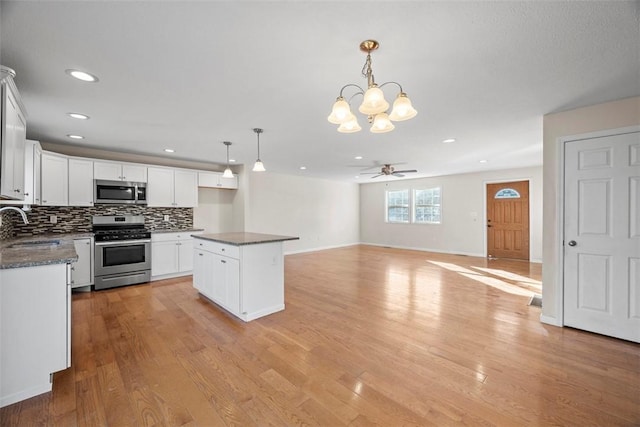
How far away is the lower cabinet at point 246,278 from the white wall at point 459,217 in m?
6.22

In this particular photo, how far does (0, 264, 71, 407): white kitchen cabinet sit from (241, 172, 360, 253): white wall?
14.3 feet

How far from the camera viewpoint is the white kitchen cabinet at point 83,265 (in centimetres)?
406

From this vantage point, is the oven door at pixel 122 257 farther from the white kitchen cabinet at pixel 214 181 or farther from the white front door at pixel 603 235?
the white front door at pixel 603 235

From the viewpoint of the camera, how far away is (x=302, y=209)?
325 inches

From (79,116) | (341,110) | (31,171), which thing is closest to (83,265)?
(31,171)

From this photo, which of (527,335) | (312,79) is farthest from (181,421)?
(527,335)

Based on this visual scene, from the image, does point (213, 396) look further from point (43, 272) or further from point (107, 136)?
point (107, 136)

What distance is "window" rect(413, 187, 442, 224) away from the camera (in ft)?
27.0

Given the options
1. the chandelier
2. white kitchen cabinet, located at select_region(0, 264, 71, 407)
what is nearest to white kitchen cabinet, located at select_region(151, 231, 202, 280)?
white kitchen cabinet, located at select_region(0, 264, 71, 407)

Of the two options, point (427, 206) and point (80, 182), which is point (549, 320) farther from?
point (80, 182)

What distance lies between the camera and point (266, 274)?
3324 mm

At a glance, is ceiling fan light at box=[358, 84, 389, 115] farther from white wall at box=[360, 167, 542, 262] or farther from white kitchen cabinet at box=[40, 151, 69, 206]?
white wall at box=[360, 167, 542, 262]

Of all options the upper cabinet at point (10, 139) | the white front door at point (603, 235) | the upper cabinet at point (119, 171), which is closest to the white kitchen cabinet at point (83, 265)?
the upper cabinet at point (119, 171)

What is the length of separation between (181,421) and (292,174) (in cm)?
657
